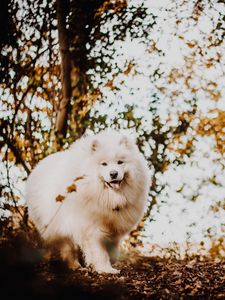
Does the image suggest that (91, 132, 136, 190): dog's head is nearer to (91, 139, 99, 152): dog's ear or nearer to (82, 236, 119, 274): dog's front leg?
(91, 139, 99, 152): dog's ear

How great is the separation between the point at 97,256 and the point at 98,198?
0.63 meters

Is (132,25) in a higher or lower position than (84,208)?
higher

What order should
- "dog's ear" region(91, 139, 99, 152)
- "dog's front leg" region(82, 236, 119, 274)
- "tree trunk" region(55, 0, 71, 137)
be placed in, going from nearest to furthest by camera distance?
"dog's front leg" region(82, 236, 119, 274), "dog's ear" region(91, 139, 99, 152), "tree trunk" region(55, 0, 71, 137)

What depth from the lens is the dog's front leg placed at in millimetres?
5020

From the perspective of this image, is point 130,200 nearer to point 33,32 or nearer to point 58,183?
point 58,183

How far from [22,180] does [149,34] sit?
348 cm

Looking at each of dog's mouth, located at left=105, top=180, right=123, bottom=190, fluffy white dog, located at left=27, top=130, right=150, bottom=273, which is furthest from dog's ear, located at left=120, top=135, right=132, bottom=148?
dog's mouth, located at left=105, top=180, right=123, bottom=190

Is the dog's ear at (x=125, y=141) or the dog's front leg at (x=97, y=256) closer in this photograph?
the dog's front leg at (x=97, y=256)

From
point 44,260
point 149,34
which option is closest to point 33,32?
point 149,34

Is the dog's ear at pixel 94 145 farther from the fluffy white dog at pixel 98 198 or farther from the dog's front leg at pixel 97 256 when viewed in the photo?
the dog's front leg at pixel 97 256

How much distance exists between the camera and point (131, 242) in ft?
25.8

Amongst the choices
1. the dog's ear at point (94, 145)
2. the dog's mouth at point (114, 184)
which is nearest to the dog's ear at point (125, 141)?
the dog's ear at point (94, 145)

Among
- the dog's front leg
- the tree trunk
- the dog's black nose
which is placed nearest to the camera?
the dog's black nose

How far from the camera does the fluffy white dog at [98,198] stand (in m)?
5.06
